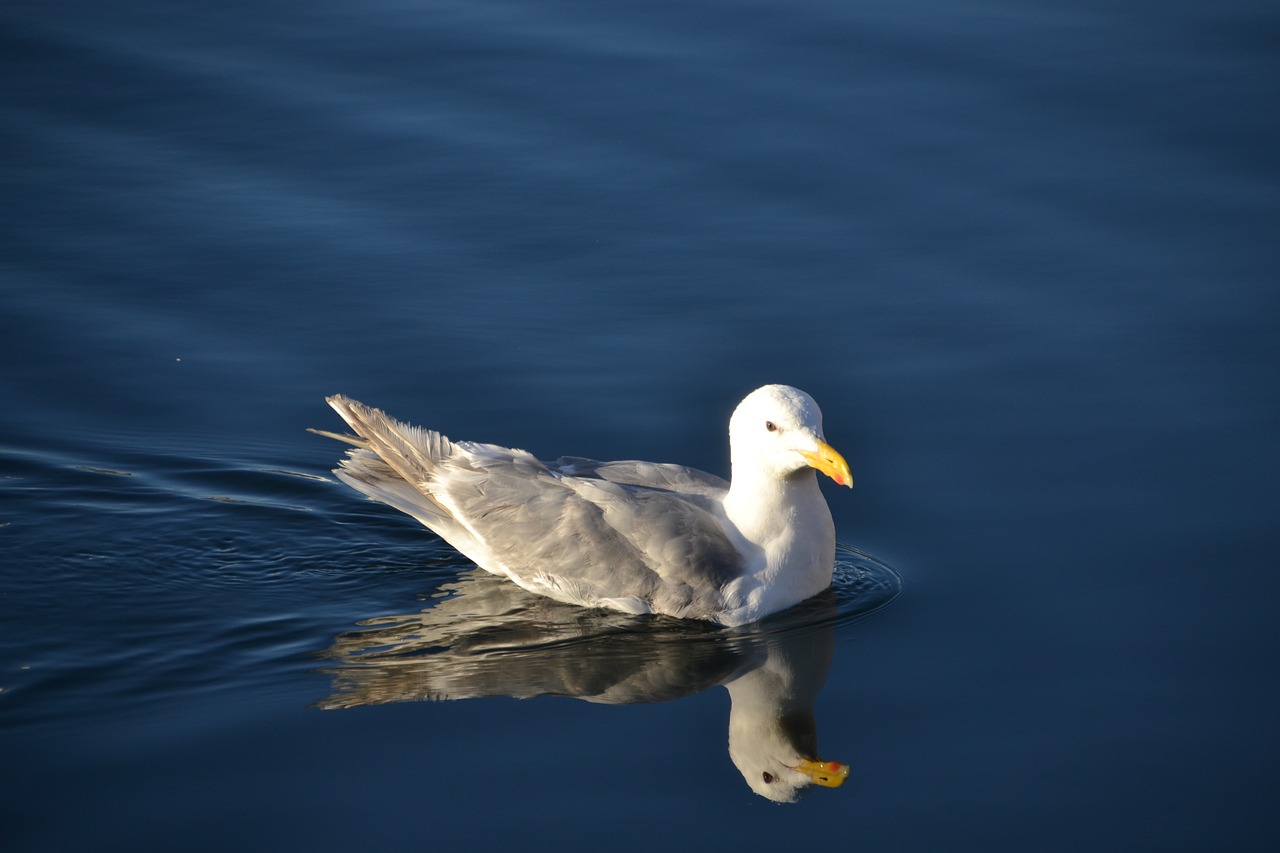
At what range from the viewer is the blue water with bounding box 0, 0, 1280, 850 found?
7.35 metres

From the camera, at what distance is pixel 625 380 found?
36.1 ft

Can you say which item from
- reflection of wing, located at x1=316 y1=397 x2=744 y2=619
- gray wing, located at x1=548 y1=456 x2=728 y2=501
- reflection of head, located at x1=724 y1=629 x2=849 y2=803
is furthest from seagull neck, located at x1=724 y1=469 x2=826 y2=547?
reflection of head, located at x1=724 y1=629 x2=849 y2=803

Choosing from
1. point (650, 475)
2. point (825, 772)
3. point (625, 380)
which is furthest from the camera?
point (625, 380)

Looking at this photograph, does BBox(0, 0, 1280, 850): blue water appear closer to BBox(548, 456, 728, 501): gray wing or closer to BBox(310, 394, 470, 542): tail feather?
BBox(310, 394, 470, 542): tail feather

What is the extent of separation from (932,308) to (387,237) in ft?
13.9

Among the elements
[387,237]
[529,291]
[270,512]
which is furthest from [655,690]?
[387,237]

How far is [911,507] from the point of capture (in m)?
9.74

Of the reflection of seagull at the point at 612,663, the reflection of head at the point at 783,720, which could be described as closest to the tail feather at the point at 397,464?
the reflection of seagull at the point at 612,663

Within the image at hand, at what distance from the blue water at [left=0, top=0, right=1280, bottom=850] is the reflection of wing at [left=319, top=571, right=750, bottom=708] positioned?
0.11ft

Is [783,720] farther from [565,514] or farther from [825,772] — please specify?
[565,514]

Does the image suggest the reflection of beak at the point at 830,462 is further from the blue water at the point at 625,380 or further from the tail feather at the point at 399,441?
the tail feather at the point at 399,441

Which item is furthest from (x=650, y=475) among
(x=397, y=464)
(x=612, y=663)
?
(x=397, y=464)

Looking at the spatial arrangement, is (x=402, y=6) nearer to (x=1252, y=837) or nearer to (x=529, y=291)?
(x=529, y=291)

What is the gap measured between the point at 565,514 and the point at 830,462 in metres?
1.59
